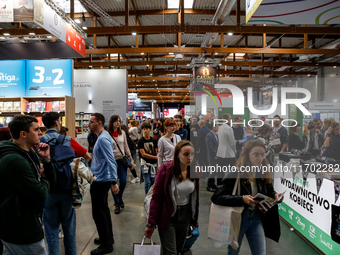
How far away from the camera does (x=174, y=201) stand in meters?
1.94

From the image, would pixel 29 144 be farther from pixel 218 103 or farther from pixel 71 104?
pixel 71 104

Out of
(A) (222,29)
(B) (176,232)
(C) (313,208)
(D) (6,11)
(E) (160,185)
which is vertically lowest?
(C) (313,208)

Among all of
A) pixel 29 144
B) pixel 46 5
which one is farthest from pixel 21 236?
pixel 46 5

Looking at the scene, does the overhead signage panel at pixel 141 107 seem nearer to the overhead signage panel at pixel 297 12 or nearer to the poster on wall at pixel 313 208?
the poster on wall at pixel 313 208

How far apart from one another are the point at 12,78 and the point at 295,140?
660 cm

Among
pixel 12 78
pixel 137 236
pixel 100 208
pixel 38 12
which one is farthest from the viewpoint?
pixel 12 78

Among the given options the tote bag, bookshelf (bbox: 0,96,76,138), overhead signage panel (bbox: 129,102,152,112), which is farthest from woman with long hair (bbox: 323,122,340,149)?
overhead signage panel (bbox: 129,102,152,112)

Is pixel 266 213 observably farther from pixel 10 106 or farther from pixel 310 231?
pixel 10 106

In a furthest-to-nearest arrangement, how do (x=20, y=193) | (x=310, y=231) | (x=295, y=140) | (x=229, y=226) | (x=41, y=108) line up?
(x=41, y=108) → (x=310, y=231) → (x=295, y=140) → (x=229, y=226) → (x=20, y=193)

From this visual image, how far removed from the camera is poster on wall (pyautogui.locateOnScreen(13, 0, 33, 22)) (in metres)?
3.93

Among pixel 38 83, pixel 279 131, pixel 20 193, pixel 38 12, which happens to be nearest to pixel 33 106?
pixel 38 83

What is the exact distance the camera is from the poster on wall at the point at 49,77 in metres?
6.01

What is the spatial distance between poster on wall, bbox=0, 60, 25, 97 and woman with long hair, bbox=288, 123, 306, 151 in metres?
6.30

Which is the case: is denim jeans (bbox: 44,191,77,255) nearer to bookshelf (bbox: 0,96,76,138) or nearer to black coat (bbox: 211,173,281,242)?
black coat (bbox: 211,173,281,242)
